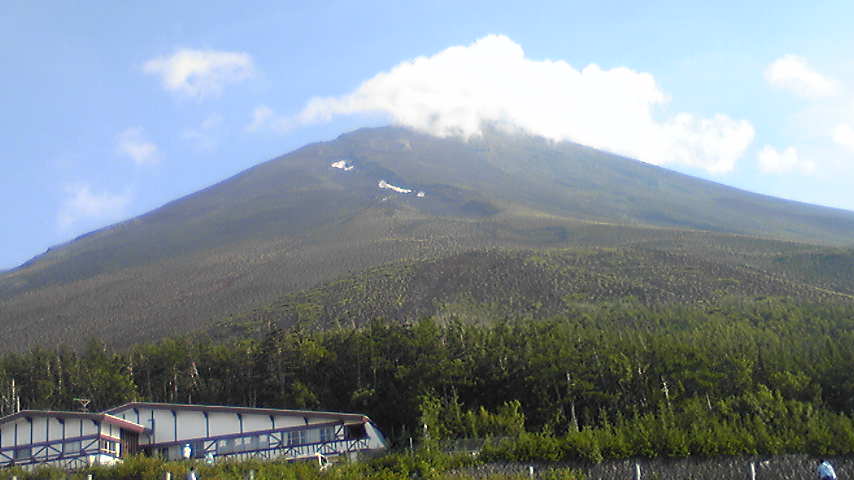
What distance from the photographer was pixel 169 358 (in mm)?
51438

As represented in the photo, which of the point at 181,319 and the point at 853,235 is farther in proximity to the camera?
the point at 853,235

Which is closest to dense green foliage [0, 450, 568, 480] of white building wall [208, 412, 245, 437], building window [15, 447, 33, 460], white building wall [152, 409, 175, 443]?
building window [15, 447, 33, 460]

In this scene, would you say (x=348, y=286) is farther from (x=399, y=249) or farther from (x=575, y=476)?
(x=575, y=476)

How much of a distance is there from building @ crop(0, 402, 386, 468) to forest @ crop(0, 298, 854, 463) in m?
4.11

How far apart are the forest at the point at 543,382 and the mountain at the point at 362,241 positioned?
27311 millimetres

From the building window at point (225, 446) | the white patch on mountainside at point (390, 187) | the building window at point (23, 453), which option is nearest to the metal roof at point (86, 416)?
the building window at point (23, 453)

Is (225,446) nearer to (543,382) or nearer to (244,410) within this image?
(244,410)

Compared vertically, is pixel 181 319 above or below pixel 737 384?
below

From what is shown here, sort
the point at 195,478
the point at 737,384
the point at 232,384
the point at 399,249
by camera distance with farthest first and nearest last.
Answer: the point at 399,249, the point at 232,384, the point at 737,384, the point at 195,478

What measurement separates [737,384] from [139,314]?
71203mm

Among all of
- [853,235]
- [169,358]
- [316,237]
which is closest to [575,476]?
[169,358]

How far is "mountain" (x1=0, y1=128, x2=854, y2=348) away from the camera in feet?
295

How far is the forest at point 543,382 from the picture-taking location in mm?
28938

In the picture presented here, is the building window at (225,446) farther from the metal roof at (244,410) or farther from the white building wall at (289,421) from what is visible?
the white building wall at (289,421)
